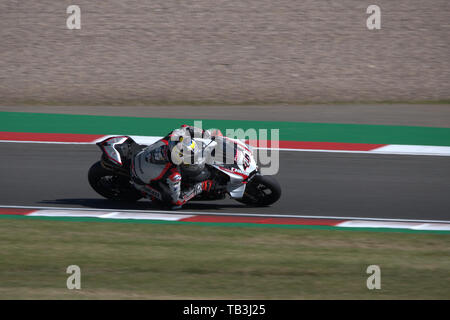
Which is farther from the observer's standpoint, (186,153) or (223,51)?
(223,51)

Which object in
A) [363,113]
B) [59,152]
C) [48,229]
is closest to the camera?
[48,229]

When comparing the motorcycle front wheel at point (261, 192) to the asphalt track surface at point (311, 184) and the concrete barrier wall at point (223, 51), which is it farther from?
the concrete barrier wall at point (223, 51)

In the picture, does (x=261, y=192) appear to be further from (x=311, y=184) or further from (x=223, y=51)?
(x=223, y=51)

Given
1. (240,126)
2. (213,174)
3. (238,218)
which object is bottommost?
(238,218)

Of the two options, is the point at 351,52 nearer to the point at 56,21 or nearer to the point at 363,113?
the point at 363,113

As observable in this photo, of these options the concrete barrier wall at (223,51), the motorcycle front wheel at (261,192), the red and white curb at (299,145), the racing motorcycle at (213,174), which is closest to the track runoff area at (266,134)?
the red and white curb at (299,145)

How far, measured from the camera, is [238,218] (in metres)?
9.54

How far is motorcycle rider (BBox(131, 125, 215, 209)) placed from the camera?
9.02 meters

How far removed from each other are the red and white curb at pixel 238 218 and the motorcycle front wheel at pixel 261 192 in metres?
0.27

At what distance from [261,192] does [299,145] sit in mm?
3790

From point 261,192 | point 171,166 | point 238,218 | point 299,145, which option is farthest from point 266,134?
point 171,166

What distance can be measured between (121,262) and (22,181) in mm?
4261
